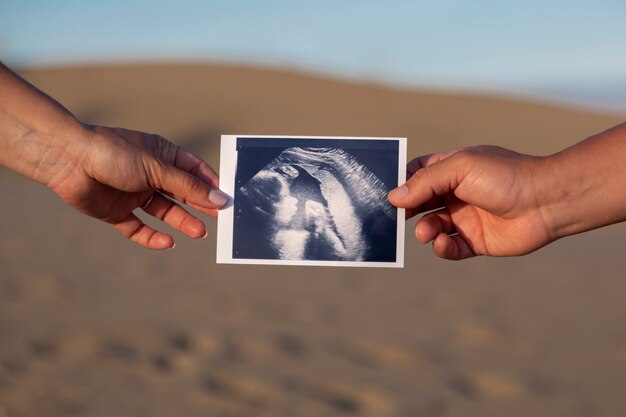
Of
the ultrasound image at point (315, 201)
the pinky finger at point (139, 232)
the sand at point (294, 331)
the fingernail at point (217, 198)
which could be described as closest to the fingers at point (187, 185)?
the fingernail at point (217, 198)

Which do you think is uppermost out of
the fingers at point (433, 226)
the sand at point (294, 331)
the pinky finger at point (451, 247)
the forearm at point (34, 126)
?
the forearm at point (34, 126)

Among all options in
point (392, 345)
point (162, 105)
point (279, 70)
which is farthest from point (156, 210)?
point (279, 70)

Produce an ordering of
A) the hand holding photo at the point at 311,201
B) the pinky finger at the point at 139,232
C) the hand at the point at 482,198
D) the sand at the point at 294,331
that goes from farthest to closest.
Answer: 1. the sand at the point at 294,331
2. the pinky finger at the point at 139,232
3. the hand holding photo at the point at 311,201
4. the hand at the point at 482,198

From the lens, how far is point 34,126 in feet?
10.4

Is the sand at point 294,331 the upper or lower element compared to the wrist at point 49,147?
lower

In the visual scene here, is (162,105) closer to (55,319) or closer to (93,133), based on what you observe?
(55,319)

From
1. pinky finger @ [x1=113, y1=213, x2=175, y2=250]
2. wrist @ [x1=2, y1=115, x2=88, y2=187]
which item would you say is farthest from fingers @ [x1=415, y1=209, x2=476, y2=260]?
wrist @ [x1=2, y1=115, x2=88, y2=187]

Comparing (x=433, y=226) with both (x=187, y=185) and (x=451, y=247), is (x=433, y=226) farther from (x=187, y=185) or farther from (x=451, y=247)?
(x=187, y=185)

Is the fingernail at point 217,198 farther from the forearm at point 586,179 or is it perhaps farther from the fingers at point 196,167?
the forearm at point 586,179

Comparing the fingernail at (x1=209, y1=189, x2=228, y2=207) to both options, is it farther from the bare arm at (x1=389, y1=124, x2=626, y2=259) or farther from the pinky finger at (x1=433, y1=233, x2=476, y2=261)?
the pinky finger at (x1=433, y1=233, x2=476, y2=261)

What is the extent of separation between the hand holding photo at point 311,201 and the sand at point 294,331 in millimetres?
2122

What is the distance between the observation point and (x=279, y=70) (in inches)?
1129

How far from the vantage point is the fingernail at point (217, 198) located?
3059 mm

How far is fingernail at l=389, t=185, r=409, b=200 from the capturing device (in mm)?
3033
